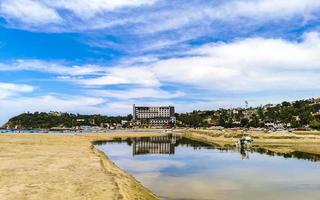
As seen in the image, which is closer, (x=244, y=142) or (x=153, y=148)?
(x=244, y=142)

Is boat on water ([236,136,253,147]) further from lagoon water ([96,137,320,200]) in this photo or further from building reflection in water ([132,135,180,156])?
lagoon water ([96,137,320,200])

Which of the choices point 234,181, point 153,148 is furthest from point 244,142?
point 234,181

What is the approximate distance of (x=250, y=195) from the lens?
34000 mm

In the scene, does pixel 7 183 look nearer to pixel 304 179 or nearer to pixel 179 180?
pixel 179 180

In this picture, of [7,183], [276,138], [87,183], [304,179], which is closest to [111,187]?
[87,183]

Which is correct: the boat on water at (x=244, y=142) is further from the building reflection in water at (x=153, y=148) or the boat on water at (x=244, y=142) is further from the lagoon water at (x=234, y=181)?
the lagoon water at (x=234, y=181)

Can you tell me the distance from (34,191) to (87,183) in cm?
489

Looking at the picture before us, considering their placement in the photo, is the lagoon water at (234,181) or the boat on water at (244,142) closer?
the lagoon water at (234,181)

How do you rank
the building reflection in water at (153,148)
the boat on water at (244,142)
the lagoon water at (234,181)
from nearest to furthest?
the lagoon water at (234,181)
the building reflection in water at (153,148)
the boat on water at (244,142)

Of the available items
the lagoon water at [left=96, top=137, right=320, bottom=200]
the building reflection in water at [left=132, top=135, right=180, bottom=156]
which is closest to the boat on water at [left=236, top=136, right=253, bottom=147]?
the building reflection in water at [left=132, top=135, right=180, bottom=156]

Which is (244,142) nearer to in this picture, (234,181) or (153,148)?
(153,148)

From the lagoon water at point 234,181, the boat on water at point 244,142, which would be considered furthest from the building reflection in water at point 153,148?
the lagoon water at point 234,181

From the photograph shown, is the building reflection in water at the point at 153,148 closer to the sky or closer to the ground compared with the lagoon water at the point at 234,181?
closer to the sky

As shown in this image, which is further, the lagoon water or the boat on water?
the boat on water
